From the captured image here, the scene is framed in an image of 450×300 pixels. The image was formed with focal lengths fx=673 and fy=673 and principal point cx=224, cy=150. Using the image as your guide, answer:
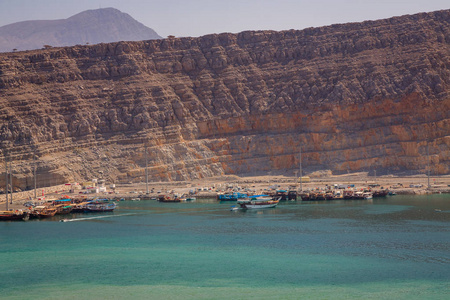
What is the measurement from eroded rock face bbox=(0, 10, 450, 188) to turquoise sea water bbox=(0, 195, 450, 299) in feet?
112

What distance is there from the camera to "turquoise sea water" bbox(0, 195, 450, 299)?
40.9 meters

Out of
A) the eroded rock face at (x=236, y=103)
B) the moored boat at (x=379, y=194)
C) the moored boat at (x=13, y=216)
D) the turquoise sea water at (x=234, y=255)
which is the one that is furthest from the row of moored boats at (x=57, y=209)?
the moored boat at (x=379, y=194)

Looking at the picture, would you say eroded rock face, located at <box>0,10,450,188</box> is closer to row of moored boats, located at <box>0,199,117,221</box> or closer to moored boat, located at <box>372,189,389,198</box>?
row of moored boats, located at <box>0,199,117,221</box>

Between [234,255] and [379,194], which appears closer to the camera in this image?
[234,255]

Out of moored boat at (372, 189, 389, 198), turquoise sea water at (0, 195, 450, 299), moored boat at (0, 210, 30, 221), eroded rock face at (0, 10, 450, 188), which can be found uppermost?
eroded rock face at (0, 10, 450, 188)

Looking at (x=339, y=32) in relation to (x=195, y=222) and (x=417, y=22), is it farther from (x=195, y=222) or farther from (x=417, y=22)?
(x=195, y=222)

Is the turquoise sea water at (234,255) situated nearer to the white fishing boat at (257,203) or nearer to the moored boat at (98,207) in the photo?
the white fishing boat at (257,203)

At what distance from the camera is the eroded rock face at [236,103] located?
363 feet

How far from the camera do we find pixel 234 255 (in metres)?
51.0

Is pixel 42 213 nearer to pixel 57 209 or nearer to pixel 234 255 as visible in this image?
pixel 57 209

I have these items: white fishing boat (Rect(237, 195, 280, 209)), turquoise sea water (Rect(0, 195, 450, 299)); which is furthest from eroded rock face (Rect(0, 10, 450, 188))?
turquoise sea water (Rect(0, 195, 450, 299))

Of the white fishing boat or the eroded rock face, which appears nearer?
the white fishing boat

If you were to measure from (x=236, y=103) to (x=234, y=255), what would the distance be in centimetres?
7468

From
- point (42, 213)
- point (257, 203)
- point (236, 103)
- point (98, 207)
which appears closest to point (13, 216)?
point (42, 213)
